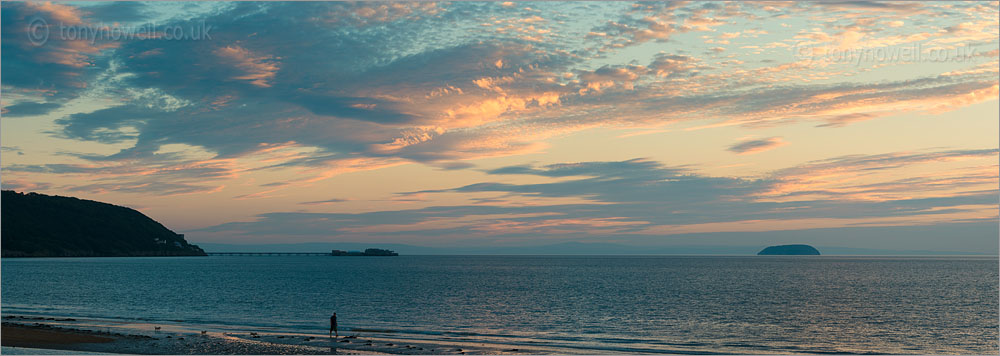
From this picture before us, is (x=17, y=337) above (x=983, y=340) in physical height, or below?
above

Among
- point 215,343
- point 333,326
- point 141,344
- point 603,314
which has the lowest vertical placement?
point 603,314

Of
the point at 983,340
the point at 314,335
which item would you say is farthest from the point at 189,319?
the point at 983,340

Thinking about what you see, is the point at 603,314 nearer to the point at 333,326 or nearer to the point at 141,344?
the point at 333,326

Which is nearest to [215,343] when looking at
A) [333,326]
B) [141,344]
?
[141,344]

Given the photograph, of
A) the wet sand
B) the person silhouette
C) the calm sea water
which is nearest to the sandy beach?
the wet sand

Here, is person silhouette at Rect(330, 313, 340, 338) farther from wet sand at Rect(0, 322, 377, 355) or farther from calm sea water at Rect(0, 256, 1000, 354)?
wet sand at Rect(0, 322, 377, 355)

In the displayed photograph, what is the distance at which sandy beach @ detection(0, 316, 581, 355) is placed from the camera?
151 feet

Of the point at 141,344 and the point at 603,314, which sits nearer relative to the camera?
the point at 141,344

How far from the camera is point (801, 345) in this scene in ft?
175

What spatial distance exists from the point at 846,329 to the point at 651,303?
2785 cm

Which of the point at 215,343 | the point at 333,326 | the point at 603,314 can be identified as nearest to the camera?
the point at 215,343

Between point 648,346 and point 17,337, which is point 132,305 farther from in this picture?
point 648,346

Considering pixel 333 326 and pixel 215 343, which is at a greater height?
pixel 333 326

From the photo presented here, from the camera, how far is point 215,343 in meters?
49.5
